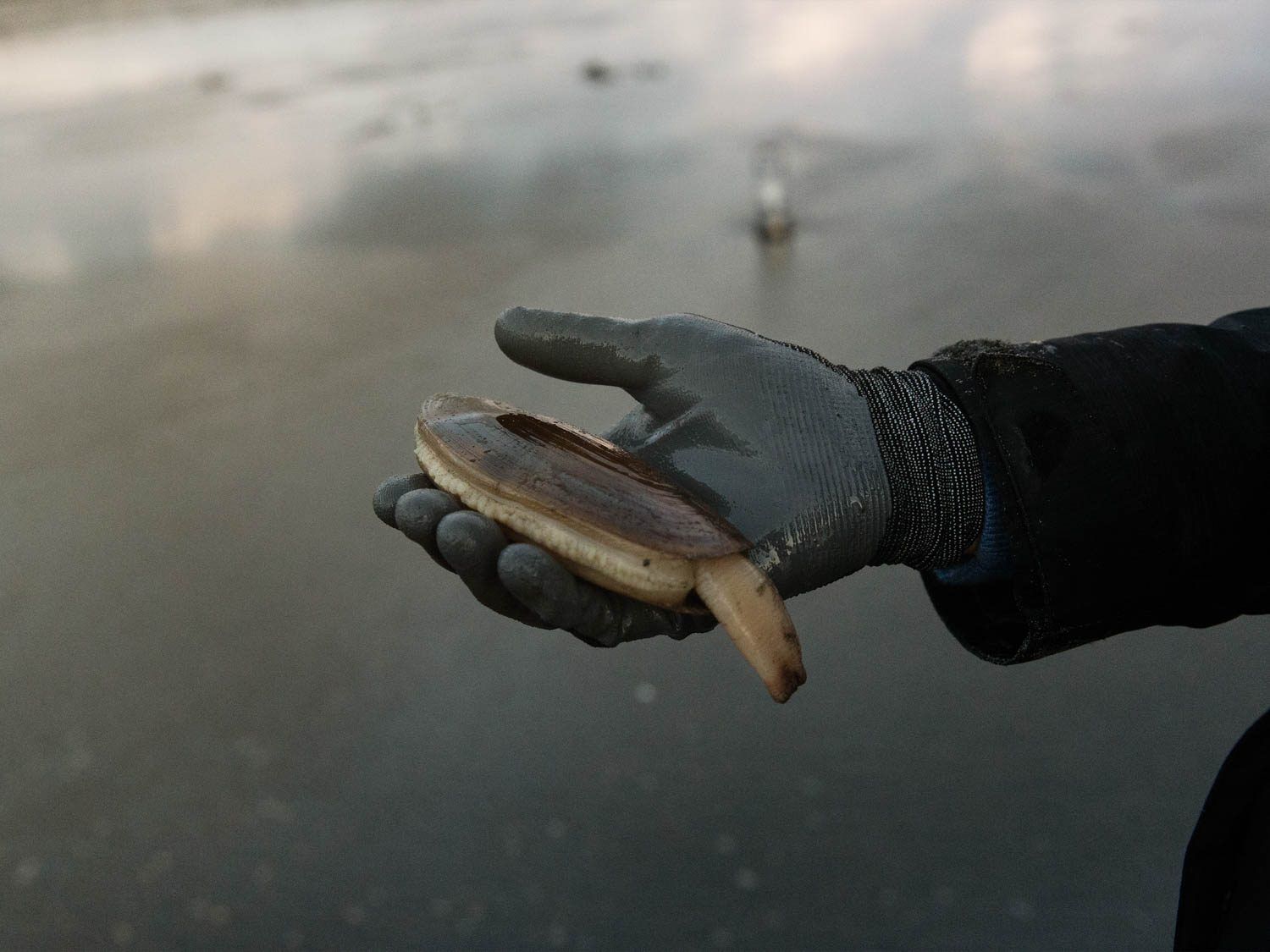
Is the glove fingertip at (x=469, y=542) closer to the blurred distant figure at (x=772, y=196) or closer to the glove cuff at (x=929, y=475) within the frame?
the glove cuff at (x=929, y=475)

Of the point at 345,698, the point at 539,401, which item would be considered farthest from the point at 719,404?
the point at 539,401

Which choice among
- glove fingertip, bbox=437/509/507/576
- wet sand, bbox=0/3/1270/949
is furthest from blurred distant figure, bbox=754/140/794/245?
glove fingertip, bbox=437/509/507/576

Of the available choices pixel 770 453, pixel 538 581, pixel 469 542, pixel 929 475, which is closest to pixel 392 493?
pixel 469 542

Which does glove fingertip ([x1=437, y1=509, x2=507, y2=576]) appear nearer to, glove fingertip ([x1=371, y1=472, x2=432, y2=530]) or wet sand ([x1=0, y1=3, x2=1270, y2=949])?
glove fingertip ([x1=371, y1=472, x2=432, y2=530])

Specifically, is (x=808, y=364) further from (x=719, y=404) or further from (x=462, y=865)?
(x=462, y=865)

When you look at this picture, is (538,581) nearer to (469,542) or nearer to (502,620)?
(469,542)

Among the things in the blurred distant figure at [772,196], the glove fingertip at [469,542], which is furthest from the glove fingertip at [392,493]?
the blurred distant figure at [772,196]
